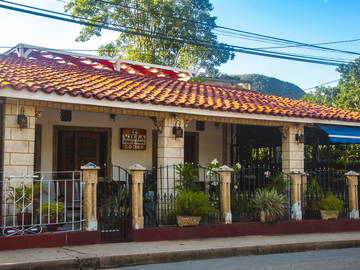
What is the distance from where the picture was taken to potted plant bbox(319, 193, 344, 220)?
11.8 m

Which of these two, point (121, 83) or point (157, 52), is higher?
point (157, 52)

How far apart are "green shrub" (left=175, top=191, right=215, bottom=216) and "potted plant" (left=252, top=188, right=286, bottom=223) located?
4.79 ft

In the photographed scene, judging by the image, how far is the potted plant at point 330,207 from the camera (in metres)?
11.8

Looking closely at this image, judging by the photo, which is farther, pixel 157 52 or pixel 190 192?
pixel 157 52

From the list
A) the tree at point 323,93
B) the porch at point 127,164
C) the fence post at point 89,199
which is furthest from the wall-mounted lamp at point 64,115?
the tree at point 323,93

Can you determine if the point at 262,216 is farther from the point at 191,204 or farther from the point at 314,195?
the point at 191,204

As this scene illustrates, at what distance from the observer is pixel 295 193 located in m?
11.6

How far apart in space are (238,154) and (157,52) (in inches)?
585

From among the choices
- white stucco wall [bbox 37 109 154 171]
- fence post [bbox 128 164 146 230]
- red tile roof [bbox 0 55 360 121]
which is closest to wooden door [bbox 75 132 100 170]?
white stucco wall [bbox 37 109 154 171]

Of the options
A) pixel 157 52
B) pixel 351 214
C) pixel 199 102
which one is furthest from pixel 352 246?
pixel 157 52

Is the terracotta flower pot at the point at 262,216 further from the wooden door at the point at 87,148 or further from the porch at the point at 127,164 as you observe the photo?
the wooden door at the point at 87,148

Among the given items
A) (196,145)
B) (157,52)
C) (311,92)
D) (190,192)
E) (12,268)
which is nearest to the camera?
(12,268)

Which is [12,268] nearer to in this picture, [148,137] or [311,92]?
[148,137]

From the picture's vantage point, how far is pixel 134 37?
96.6 feet
